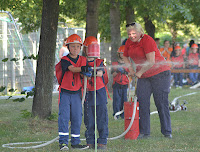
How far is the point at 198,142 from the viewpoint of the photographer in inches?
271

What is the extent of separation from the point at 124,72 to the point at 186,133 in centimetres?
246

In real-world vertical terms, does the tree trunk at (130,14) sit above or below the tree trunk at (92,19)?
above

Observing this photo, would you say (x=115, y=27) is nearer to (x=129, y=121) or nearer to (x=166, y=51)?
(x=166, y=51)

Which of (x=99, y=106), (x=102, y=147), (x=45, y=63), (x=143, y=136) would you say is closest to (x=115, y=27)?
(x=45, y=63)

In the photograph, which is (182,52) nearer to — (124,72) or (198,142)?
(124,72)

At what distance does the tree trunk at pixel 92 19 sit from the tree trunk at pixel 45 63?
2.43 metres

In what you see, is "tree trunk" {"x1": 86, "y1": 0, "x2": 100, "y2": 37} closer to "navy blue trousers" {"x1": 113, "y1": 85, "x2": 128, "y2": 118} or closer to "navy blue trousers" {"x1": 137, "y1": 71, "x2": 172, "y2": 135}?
"navy blue trousers" {"x1": 113, "y1": 85, "x2": 128, "y2": 118}

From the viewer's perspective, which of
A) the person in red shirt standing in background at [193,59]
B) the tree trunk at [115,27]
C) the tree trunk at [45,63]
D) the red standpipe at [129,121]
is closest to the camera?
the red standpipe at [129,121]

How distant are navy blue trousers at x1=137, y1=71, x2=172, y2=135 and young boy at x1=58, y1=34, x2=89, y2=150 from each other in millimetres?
1417

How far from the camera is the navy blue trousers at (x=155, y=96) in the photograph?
738 centimetres

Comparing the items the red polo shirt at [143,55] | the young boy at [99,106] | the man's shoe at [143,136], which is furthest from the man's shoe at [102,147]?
the red polo shirt at [143,55]

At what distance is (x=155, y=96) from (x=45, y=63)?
2610mm

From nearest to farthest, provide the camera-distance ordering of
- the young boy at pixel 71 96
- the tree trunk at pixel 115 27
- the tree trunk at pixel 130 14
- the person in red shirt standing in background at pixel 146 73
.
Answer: the young boy at pixel 71 96, the person in red shirt standing in background at pixel 146 73, the tree trunk at pixel 115 27, the tree trunk at pixel 130 14

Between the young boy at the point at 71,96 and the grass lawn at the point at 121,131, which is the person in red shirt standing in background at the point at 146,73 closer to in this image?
the grass lawn at the point at 121,131
